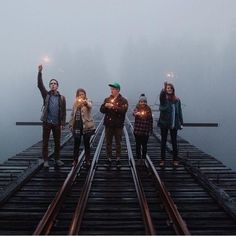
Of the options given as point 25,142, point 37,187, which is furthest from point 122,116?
point 25,142

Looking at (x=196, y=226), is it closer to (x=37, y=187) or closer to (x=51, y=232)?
(x=51, y=232)

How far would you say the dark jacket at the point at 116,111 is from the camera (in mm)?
9164

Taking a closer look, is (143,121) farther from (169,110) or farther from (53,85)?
(53,85)

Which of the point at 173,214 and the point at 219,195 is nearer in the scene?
the point at 173,214

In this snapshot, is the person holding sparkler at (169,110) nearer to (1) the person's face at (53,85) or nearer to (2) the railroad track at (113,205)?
(2) the railroad track at (113,205)

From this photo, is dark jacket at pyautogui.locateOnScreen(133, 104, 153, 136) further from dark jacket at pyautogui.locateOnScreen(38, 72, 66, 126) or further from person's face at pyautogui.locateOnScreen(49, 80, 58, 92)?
person's face at pyautogui.locateOnScreen(49, 80, 58, 92)

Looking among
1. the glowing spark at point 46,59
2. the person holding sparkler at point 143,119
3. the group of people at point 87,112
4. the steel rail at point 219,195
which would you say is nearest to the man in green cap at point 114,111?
the group of people at point 87,112

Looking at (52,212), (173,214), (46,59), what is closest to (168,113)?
(46,59)

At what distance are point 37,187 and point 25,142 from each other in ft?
180

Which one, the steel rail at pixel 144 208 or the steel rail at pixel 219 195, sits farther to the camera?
the steel rail at pixel 219 195

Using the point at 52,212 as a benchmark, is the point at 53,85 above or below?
above

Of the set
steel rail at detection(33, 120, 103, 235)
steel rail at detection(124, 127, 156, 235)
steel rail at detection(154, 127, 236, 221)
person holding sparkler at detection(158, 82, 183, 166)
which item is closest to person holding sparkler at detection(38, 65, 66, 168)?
steel rail at detection(33, 120, 103, 235)

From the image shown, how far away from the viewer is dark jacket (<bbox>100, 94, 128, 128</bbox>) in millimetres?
9164

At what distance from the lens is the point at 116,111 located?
9195 millimetres
